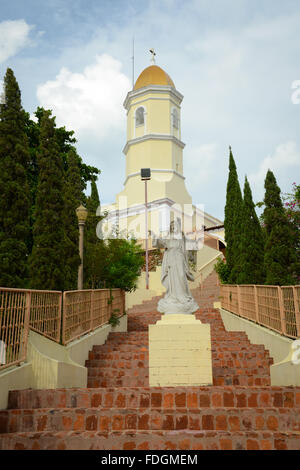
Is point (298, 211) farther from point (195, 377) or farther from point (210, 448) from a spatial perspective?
point (210, 448)

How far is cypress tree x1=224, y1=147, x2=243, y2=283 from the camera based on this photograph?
14398 mm

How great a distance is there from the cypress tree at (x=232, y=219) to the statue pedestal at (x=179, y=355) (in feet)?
28.7

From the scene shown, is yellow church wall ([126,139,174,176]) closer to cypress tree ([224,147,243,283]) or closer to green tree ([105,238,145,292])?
cypress tree ([224,147,243,283])

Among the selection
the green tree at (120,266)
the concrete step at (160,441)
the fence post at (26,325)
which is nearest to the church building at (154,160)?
the green tree at (120,266)

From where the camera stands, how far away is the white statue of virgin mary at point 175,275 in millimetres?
6309

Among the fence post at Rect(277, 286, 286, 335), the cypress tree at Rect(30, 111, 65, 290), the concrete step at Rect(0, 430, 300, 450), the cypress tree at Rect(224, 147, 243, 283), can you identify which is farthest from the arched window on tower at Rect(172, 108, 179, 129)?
the concrete step at Rect(0, 430, 300, 450)

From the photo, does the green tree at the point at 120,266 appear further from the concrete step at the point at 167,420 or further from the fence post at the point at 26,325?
the concrete step at the point at 167,420

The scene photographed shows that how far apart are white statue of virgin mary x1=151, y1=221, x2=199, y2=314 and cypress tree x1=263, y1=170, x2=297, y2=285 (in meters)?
4.75

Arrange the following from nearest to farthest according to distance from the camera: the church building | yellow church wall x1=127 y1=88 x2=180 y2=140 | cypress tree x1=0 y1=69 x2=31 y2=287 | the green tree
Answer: cypress tree x1=0 y1=69 x2=31 y2=287
the green tree
the church building
yellow church wall x1=127 y1=88 x2=180 y2=140

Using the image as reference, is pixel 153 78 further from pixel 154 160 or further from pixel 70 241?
pixel 70 241

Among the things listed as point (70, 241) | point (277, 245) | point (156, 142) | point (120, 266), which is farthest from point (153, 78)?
point (277, 245)

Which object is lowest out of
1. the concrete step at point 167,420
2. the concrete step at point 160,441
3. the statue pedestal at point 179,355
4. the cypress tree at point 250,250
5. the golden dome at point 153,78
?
the concrete step at point 160,441

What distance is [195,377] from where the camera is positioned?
5.39 meters

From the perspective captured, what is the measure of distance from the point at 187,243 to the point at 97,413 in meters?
3.74
